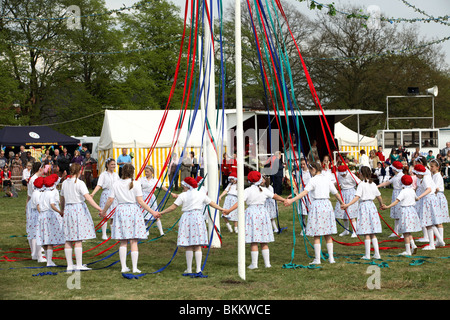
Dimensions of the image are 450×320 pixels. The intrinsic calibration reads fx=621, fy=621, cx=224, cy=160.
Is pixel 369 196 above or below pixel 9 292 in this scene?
above

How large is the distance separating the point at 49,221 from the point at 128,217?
135 cm

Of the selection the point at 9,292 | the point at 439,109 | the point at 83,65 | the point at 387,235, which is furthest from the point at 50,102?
the point at 9,292

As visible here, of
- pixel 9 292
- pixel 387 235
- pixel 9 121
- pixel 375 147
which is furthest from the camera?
pixel 9 121

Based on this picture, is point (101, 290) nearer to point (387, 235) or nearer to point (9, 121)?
point (387, 235)

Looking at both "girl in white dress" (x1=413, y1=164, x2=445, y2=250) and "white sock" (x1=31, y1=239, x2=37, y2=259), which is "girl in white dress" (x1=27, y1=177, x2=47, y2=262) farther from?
"girl in white dress" (x1=413, y1=164, x2=445, y2=250)

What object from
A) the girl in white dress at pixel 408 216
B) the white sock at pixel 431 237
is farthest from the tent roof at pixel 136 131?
the girl in white dress at pixel 408 216

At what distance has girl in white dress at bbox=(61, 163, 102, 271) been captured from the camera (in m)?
8.41

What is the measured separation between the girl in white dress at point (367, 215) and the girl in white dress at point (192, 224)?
7.24 feet

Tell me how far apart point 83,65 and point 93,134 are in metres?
3.82

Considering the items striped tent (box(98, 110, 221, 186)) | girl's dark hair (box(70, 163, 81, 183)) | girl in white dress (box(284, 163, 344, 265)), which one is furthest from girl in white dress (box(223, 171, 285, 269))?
striped tent (box(98, 110, 221, 186))

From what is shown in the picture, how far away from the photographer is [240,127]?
24.8ft

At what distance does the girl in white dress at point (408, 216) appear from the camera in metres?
9.30

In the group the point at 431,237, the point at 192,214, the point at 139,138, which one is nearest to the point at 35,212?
the point at 192,214

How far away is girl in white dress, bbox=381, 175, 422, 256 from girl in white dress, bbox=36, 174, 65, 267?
4.93m
